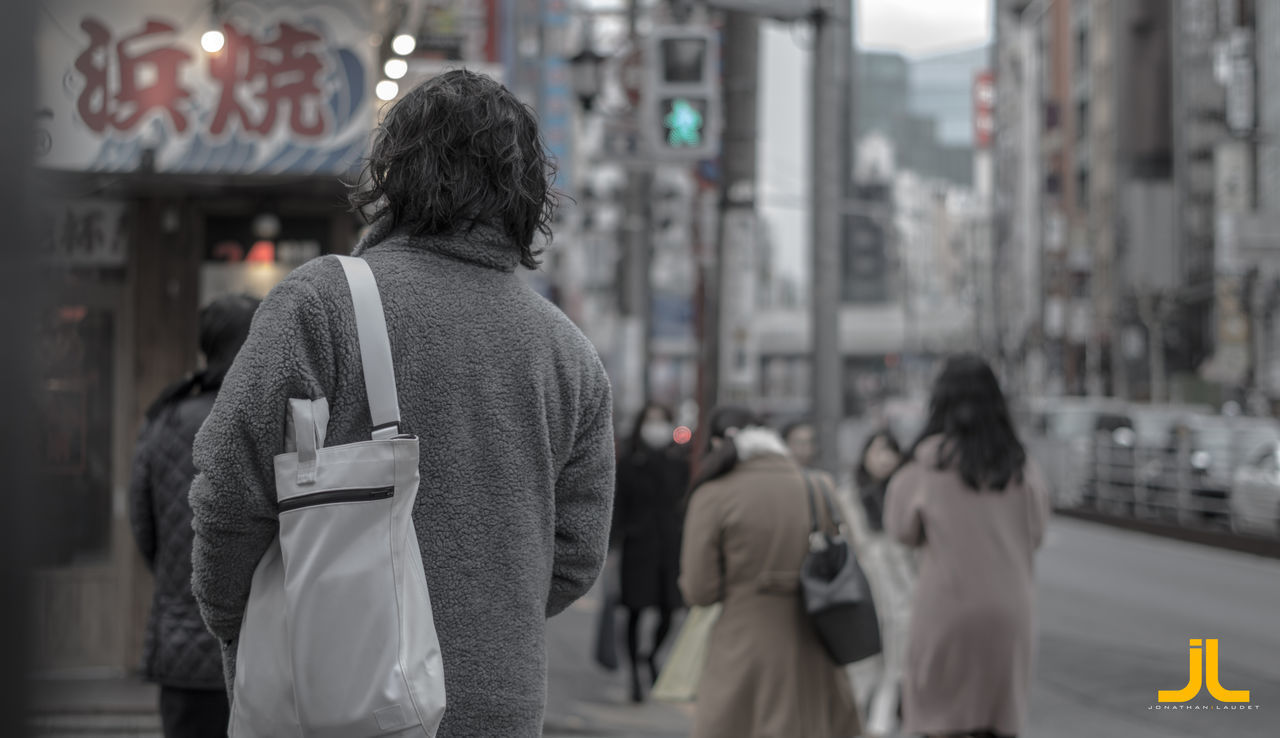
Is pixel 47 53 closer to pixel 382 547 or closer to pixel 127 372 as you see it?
pixel 382 547

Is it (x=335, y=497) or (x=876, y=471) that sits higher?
(x=335, y=497)

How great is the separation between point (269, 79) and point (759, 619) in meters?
4.96

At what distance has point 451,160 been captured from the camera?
244 centimetres

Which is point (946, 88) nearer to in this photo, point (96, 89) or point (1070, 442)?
point (1070, 442)

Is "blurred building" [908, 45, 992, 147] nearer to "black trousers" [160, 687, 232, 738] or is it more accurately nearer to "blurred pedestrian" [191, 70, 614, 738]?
"black trousers" [160, 687, 232, 738]

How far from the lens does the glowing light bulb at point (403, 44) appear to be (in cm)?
925

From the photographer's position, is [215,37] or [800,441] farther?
[215,37]

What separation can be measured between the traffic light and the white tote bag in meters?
10.4

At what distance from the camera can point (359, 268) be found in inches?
90.0

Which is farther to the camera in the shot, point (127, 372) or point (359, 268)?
point (127, 372)

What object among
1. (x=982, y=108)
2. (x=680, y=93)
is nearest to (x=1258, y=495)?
(x=680, y=93)

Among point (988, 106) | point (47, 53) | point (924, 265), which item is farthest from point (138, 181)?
point (924, 265)

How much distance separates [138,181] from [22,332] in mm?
8345

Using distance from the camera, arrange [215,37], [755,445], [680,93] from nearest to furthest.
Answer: [755,445] < [215,37] < [680,93]
